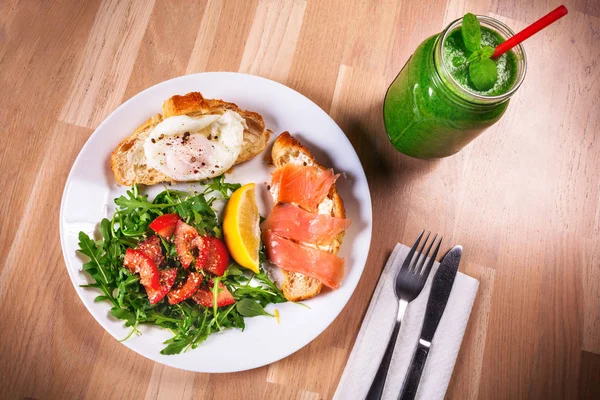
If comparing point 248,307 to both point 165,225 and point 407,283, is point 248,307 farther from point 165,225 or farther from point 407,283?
point 407,283

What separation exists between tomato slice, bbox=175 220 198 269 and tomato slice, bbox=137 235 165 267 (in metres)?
0.05

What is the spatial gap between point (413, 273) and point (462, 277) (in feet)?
0.58

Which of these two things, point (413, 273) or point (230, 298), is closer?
point (230, 298)

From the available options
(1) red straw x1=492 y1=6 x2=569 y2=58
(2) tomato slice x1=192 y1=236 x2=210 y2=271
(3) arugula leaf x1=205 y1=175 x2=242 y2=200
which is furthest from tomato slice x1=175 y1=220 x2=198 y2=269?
(1) red straw x1=492 y1=6 x2=569 y2=58

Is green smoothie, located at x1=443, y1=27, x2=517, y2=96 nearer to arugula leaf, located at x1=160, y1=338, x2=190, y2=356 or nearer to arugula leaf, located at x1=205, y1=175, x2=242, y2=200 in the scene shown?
arugula leaf, located at x1=205, y1=175, x2=242, y2=200

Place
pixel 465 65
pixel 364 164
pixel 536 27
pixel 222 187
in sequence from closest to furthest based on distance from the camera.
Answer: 1. pixel 536 27
2. pixel 465 65
3. pixel 222 187
4. pixel 364 164

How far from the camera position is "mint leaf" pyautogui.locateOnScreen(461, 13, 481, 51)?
111 centimetres

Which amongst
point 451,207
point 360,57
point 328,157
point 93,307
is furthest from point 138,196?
point 451,207

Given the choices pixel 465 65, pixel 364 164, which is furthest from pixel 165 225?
pixel 465 65

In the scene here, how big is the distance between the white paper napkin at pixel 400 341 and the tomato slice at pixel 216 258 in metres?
0.50

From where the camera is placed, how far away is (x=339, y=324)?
1581 mm

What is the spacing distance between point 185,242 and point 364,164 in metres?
0.65

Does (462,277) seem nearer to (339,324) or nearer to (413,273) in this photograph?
(413,273)

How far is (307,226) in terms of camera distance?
4.77 feet
